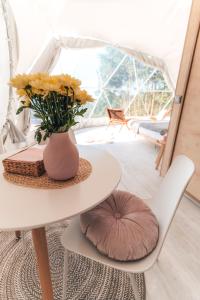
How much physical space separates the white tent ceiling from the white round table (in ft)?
7.02

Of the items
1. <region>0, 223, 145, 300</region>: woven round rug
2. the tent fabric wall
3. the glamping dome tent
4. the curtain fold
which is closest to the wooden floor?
<region>0, 223, 145, 300</region>: woven round rug

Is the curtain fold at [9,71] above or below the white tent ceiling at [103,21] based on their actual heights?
below

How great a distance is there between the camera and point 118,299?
46.1 inches

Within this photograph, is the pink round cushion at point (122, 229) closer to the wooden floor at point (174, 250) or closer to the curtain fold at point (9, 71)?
the wooden floor at point (174, 250)

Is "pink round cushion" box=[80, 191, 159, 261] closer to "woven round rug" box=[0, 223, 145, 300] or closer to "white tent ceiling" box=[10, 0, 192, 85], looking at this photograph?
"woven round rug" box=[0, 223, 145, 300]

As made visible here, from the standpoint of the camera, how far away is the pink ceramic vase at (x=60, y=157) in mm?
884

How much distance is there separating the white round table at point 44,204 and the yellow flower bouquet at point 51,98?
0.26m

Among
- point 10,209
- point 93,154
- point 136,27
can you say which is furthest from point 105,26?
point 10,209

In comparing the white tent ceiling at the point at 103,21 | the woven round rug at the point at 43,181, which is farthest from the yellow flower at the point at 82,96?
the white tent ceiling at the point at 103,21

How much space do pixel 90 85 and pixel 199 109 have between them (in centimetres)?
401

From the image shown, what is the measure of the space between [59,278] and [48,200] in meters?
0.80

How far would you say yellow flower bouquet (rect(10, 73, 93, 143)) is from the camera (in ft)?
2.48

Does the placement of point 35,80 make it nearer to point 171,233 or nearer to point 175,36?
point 171,233

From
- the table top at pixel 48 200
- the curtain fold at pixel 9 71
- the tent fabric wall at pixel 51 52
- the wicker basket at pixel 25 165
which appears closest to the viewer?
the table top at pixel 48 200
